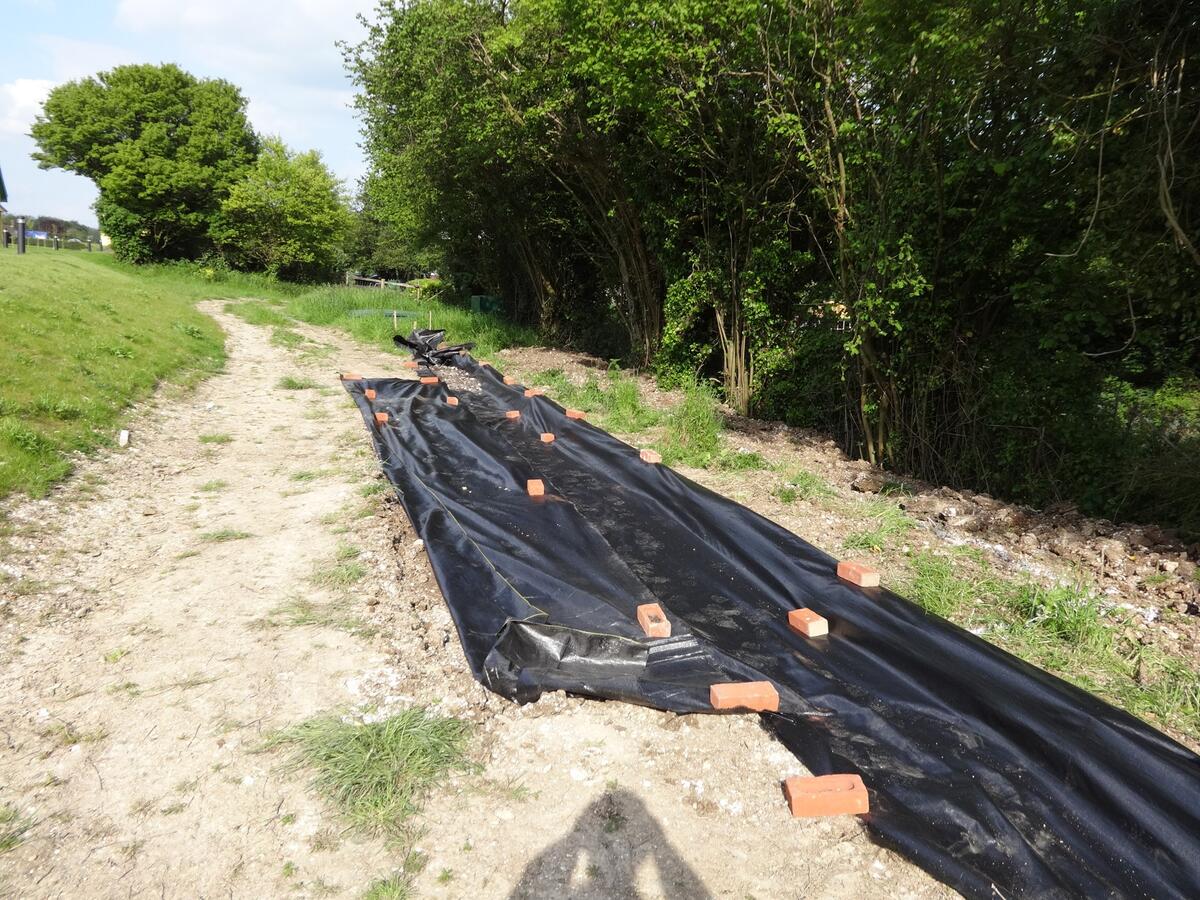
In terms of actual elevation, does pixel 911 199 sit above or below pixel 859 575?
above

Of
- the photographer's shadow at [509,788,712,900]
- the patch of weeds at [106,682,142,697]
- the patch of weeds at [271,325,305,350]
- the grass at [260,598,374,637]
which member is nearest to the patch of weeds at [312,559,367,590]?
the grass at [260,598,374,637]

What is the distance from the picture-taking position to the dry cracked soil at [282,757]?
1827 millimetres

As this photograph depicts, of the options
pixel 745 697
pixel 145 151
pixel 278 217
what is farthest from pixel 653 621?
pixel 145 151

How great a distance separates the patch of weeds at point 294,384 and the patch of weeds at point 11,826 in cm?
703

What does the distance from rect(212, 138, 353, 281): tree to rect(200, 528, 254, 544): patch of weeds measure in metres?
25.7

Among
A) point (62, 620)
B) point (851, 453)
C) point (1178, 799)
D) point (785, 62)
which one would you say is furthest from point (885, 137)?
point (62, 620)

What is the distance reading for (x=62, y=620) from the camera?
3.02 meters

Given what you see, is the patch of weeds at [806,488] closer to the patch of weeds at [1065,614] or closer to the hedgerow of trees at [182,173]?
the patch of weeds at [1065,614]

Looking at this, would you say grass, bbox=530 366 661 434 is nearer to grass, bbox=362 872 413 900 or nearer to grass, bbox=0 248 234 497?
grass, bbox=0 248 234 497

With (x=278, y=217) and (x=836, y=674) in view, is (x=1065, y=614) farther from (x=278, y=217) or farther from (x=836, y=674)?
(x=278, y=217)

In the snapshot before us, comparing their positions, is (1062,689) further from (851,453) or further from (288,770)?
(851,453)

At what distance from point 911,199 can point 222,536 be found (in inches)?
208

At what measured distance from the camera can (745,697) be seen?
8.07 feet

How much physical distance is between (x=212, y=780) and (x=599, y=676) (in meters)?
1.38
